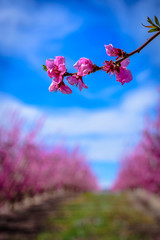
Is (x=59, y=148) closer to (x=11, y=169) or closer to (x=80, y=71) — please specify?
(x=11, y=169)

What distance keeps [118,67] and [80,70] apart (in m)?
0.21

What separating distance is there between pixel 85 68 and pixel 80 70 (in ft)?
0.11

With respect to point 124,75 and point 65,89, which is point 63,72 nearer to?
point 65,89

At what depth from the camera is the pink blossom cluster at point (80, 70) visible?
1388mm

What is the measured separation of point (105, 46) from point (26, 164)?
1040 centimetres

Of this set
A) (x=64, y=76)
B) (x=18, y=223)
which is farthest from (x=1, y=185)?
(x=64, y=76)

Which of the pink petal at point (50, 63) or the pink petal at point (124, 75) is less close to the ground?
the pink petal at point (50, 63)

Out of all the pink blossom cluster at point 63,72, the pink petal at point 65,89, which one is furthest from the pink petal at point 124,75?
the pink petal at point 65,89

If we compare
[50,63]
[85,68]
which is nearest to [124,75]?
[85,68]

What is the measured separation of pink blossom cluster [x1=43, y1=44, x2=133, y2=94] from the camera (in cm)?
139

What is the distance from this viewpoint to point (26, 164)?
11.3m

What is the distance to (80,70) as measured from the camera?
4.58 ft

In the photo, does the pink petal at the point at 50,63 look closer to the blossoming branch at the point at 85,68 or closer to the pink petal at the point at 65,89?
the blossoming branch at the point at 85,68

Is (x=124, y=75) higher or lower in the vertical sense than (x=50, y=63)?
lower
